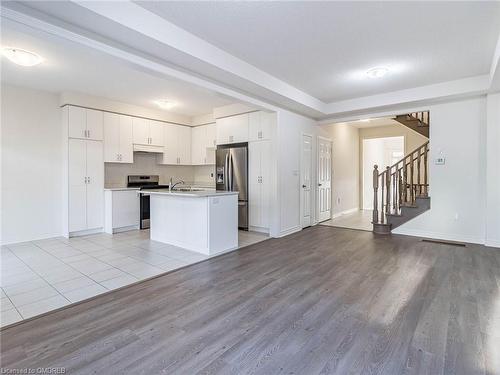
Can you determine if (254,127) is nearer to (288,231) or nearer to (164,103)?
(164,103)

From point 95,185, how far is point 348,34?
515 cm

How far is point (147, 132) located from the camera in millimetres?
6195

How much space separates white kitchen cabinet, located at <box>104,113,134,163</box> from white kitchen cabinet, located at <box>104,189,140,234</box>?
2.38 feet

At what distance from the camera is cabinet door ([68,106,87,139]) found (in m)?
4.96

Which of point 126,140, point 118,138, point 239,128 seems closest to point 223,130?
point 239,128

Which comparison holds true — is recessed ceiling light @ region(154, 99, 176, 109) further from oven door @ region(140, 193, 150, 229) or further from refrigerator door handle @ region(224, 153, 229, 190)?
oven door @ region(140, 193, 150, 229)

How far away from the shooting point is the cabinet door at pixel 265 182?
207 inches

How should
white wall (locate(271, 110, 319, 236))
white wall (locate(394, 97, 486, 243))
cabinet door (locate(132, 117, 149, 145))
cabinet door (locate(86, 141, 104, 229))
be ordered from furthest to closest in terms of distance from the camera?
cabinet door (locate(132, 117, 149, 145)) → cabinet door (locate(86, 141, 104, 229)) → white wall (locate(271, 110, 319, 236)) → white wall (locate(394, 97, 486, 243))

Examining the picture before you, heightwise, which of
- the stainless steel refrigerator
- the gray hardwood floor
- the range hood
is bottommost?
the gray hardwood floor

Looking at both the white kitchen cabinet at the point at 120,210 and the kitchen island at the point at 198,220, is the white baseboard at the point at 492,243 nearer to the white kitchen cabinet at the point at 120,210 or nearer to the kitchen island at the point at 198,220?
the kitchen island at the point at 198,220

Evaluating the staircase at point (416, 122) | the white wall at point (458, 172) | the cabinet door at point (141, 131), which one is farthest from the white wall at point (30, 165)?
the staircase at point (416, 122)

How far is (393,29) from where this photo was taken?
2805 millimetres

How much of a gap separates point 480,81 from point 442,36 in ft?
5.94

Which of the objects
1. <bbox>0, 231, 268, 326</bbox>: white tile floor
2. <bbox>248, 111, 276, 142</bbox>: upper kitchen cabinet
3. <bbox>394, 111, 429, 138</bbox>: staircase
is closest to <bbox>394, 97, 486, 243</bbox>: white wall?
<bbox>394, 111, 429, 138</bbox>: staircase
